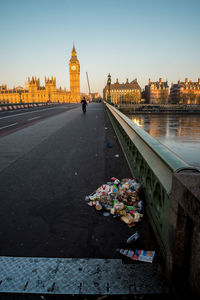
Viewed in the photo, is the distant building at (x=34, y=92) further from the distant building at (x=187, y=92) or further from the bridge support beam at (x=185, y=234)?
the bridge support beam at (x=185, y=234)

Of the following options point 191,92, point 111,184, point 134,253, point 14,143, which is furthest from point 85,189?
point 191,92

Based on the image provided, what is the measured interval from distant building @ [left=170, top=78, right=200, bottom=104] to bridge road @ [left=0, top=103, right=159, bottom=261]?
146261 millimetres

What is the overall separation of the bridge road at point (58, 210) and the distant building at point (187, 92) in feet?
480

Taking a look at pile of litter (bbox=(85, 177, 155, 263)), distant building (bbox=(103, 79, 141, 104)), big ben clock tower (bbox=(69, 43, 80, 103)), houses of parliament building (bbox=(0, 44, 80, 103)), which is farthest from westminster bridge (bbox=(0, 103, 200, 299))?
big ben clock tower (bbox=(69, 43, 80, 103))

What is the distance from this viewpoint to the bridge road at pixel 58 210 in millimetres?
2201

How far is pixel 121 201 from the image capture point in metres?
3.11

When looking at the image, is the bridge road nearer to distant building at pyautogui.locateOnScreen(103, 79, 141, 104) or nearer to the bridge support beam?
the bridge support beam

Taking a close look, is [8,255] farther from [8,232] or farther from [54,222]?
[54,222]

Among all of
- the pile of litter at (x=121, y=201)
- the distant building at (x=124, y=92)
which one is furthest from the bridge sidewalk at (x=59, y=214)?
the distant building at (x=124, y=92)

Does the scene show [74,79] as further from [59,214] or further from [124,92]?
[59,214]

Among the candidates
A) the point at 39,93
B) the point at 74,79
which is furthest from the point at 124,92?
the point at 39,93

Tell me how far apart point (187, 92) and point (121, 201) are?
15412 centimetres

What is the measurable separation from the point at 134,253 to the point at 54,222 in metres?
1.16

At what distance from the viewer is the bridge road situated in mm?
2201
